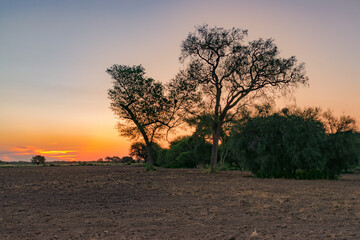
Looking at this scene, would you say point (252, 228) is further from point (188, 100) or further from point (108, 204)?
point (188, 100)

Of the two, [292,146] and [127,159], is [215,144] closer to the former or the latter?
[292,146]

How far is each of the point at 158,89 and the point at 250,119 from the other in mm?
13087

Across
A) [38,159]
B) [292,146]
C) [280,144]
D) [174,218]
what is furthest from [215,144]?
[38,159]

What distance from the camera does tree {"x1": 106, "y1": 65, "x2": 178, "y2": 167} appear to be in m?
40.8

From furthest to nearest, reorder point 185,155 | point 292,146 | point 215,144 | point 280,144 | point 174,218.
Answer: point 185,155, point 215,144, point 280,144, point 292,146, point 174,218

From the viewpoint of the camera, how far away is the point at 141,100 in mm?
41375

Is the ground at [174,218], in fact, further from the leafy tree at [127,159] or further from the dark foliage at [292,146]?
the leafy tree at [127,159]

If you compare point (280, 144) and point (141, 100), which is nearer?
point (280, 144)

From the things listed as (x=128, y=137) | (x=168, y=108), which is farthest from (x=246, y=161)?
(x=128, y=137)

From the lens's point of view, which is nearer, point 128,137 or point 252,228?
point 252,228

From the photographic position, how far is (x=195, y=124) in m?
39.7

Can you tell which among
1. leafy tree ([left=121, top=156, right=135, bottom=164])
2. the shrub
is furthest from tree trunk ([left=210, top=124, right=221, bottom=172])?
leafy tree ([left=121, top=156, right=135, bottom=164])

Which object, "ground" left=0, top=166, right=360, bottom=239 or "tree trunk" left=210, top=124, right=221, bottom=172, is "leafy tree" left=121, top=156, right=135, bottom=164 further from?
"ground" left=0, top=166, right=360, bottom=239

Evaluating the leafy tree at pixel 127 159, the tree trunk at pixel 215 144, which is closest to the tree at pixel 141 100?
the tree trunk at pixel 215 144
